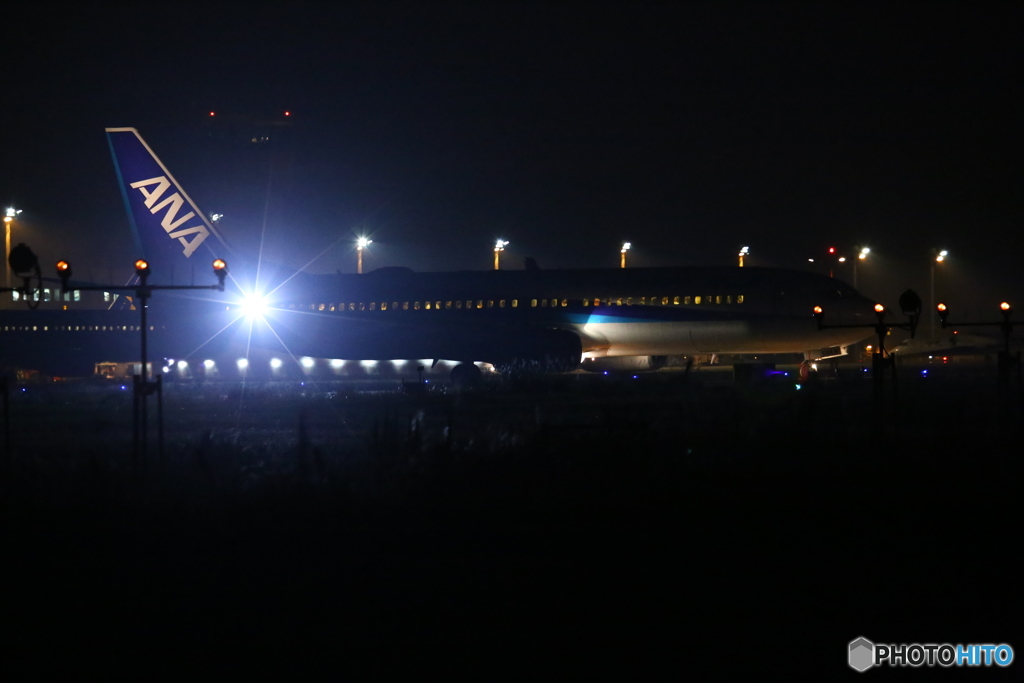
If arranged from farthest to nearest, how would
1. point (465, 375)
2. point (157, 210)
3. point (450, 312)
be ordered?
point (450, 312) < point (157, 210) < point (465, 375)

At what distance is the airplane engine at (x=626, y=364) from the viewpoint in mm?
43250

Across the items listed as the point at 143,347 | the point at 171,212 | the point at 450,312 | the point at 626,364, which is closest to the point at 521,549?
the point at 143,347

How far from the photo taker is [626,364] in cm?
4369

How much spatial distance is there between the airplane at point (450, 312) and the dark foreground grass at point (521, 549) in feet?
60.3

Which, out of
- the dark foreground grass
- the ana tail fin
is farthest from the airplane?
the dark foreground grass

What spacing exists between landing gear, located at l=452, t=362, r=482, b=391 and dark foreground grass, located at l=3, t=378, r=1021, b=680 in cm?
1725

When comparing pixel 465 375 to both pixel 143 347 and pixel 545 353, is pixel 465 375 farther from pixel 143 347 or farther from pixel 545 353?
pixel 143 347

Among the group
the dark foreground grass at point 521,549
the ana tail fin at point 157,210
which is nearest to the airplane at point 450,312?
the ana tail fin at point 157,210

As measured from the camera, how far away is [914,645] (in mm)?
8352

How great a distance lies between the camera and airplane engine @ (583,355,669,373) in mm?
43250

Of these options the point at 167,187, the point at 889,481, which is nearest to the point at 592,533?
the point at 889,481

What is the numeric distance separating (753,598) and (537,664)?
2573mm

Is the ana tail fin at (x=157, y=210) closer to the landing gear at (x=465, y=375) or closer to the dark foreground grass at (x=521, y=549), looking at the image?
the landing gear at (x=465, y=375)

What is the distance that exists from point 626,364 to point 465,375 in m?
7.76
